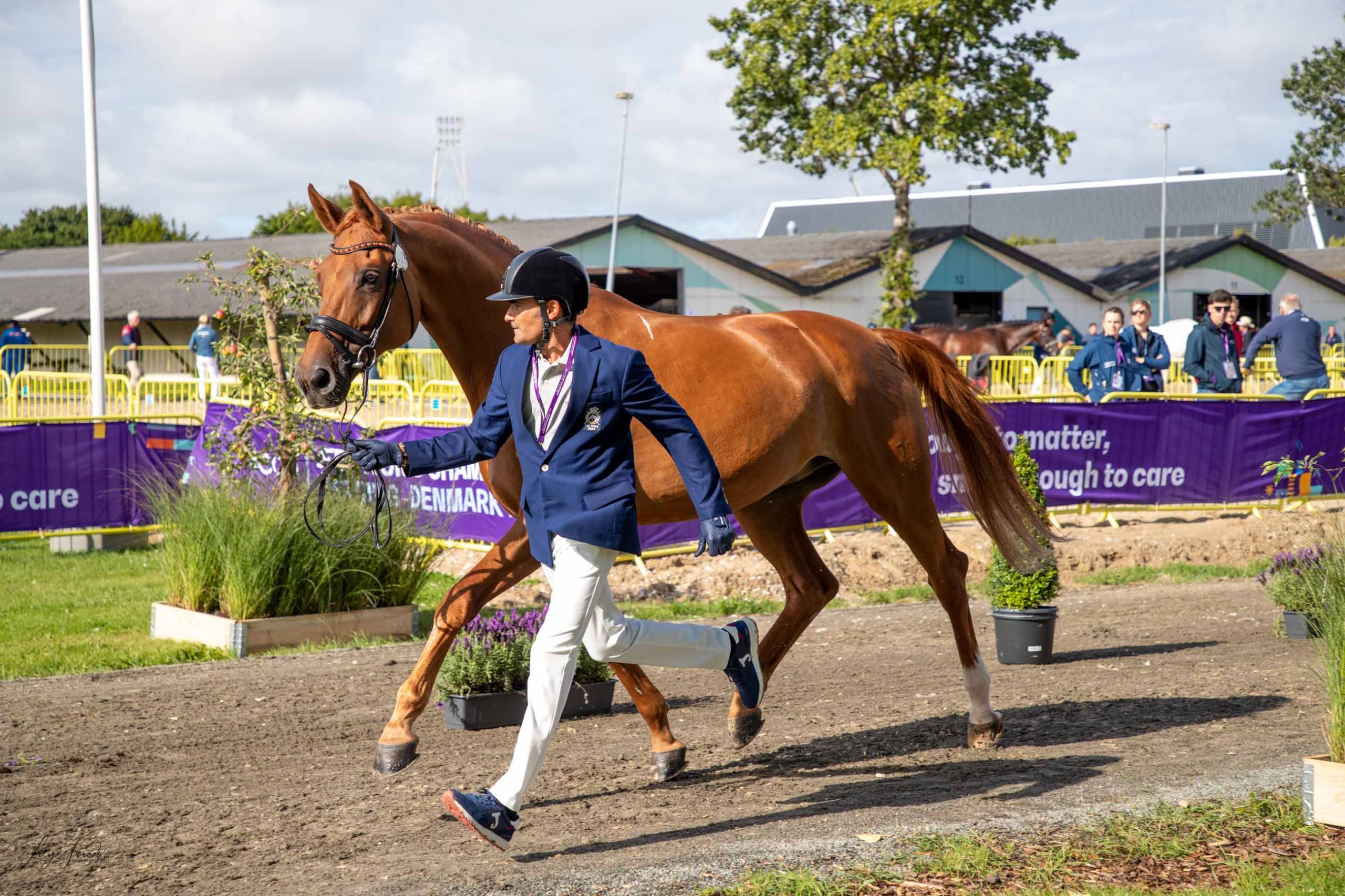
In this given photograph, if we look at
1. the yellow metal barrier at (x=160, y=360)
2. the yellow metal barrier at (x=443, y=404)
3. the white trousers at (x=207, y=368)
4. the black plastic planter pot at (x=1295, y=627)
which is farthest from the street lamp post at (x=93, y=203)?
the yellow metal barrier at (x=160, y=360)

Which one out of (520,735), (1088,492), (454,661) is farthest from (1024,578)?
(1088,492)

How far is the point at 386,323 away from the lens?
5.16 metres

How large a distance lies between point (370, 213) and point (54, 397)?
14.6m

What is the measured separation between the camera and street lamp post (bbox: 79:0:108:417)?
48.4ft

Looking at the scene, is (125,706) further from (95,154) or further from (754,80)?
(754,80)

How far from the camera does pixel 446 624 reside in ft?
17.0

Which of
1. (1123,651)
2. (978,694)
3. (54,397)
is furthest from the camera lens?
(54,397)

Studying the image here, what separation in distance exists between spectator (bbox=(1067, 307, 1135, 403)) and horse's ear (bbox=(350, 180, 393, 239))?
10.9 meters

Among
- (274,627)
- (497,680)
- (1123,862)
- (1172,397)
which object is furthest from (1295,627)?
(274,627)

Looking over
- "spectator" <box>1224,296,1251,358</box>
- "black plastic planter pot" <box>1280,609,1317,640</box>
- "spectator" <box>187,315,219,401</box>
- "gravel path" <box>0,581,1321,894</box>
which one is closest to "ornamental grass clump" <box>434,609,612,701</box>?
"gravel path" <box>0,581,1321,894</box>

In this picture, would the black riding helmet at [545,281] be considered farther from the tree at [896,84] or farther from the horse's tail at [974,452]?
the tree at [896,84]

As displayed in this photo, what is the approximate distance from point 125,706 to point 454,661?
1878 millimetres

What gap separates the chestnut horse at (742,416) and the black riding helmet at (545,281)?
0.74m

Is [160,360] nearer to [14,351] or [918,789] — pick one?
[14,351]
